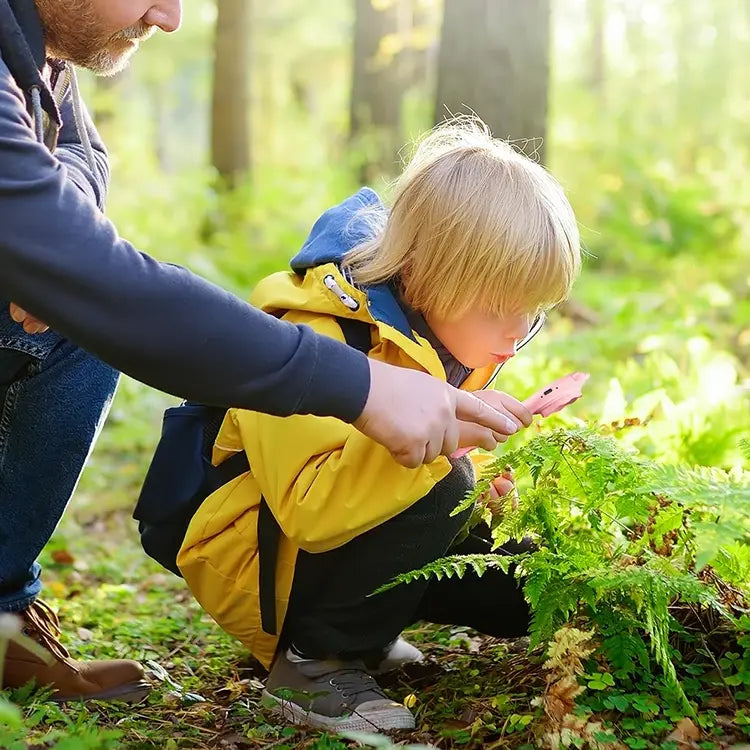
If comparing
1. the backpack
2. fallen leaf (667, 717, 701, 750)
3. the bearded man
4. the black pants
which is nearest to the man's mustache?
the bearded man

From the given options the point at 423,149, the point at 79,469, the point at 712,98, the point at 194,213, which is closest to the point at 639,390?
the point at 423,149

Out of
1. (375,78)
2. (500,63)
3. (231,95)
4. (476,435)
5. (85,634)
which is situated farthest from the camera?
(375,78)

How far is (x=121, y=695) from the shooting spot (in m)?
2.45

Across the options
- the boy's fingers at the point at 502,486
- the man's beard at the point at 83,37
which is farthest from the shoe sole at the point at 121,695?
the man's beard at the point at 83,37

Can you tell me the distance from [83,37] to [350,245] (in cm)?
79

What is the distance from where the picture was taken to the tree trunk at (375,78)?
39.8 ft

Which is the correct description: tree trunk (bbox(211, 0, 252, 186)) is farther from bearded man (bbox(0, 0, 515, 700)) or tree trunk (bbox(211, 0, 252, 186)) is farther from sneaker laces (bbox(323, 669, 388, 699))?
sneaker laces (bbox(323, 669, 388, 699))

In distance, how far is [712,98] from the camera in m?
13.0

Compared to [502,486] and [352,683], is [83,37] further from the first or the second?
[352,683]

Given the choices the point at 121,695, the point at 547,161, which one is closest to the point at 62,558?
the point at 121,695

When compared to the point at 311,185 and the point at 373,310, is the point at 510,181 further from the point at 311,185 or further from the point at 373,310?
the point at 311,185

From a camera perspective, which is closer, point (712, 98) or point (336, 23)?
point (712, 98)

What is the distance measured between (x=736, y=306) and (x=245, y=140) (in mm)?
6743

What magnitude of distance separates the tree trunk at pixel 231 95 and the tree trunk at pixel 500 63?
6255 millimetres
